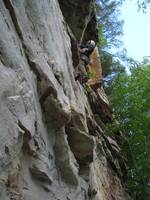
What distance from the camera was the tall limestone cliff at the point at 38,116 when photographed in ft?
17.5

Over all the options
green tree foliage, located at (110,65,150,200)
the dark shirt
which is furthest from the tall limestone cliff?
green tree foliage, located at (110,65,150,200)

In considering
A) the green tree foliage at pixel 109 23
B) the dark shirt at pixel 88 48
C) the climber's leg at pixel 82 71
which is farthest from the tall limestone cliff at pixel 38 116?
the green tree foliage at pixel 109 23

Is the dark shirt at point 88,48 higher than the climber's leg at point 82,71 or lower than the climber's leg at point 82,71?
higher

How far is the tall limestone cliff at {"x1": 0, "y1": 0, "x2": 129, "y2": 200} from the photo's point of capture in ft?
17.5

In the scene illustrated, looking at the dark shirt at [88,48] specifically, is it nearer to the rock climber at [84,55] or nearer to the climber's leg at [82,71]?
the rock climber at [84,55]

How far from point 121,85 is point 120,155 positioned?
3879mm

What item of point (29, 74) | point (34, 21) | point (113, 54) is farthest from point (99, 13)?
point (29, 74)

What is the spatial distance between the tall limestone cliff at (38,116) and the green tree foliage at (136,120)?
5.89m

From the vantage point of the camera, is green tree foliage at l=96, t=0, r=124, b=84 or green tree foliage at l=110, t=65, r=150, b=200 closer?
green tree foliage at l=110, t=65, r=150, b=200

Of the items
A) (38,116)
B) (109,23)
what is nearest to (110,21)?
(109,23)

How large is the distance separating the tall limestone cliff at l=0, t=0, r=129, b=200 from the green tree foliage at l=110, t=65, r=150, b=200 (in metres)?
5.89

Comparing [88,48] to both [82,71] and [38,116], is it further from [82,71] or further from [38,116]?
[38,116]

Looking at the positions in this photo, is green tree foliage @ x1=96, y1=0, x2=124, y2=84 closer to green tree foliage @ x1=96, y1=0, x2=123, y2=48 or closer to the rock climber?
green tree foliage @ x1=96, y1=0, x2=123, y2=48

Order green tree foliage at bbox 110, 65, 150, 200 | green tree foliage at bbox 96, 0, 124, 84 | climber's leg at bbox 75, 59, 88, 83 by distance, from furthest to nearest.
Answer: green tree foliage at bbox 96, 0, 124, 84
green tree foliage at bbox 110, 65, 150, 200
climber's leg at bbox 75, 59, 88, 83
